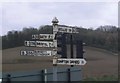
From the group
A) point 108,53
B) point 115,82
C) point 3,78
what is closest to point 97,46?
point 108,53

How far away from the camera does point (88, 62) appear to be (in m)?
16.7

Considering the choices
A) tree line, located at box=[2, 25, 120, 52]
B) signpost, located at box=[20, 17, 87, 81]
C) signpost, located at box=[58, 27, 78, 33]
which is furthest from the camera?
tree line, located at box=[2, 25, 120, 52]

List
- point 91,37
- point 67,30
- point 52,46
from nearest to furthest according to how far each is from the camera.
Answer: point 52,46
point 67,30
point 91,37

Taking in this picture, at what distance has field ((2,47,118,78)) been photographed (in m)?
15.0

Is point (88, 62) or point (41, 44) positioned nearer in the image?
point (41, 44)

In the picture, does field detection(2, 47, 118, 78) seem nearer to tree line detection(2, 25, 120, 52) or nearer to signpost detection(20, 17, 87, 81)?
tree line detection(2, 25, 120, 52)

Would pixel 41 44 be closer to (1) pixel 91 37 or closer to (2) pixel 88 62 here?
(1) pixel 91 37

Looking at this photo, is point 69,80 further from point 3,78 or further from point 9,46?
point 9,46

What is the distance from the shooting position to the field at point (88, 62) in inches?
591

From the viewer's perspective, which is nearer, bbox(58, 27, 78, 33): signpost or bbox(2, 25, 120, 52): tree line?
bbox(58, 27, 78, 33): signpost

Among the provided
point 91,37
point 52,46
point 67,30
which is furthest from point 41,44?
point 91,37

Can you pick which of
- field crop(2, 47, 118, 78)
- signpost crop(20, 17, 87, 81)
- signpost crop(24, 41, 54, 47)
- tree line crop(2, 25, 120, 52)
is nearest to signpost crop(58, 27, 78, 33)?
signpost crop(20, 17, 87, 81)

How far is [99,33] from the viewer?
49.2 ft

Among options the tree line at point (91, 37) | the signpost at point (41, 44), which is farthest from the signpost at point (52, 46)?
the tree line at point (91, 37)
